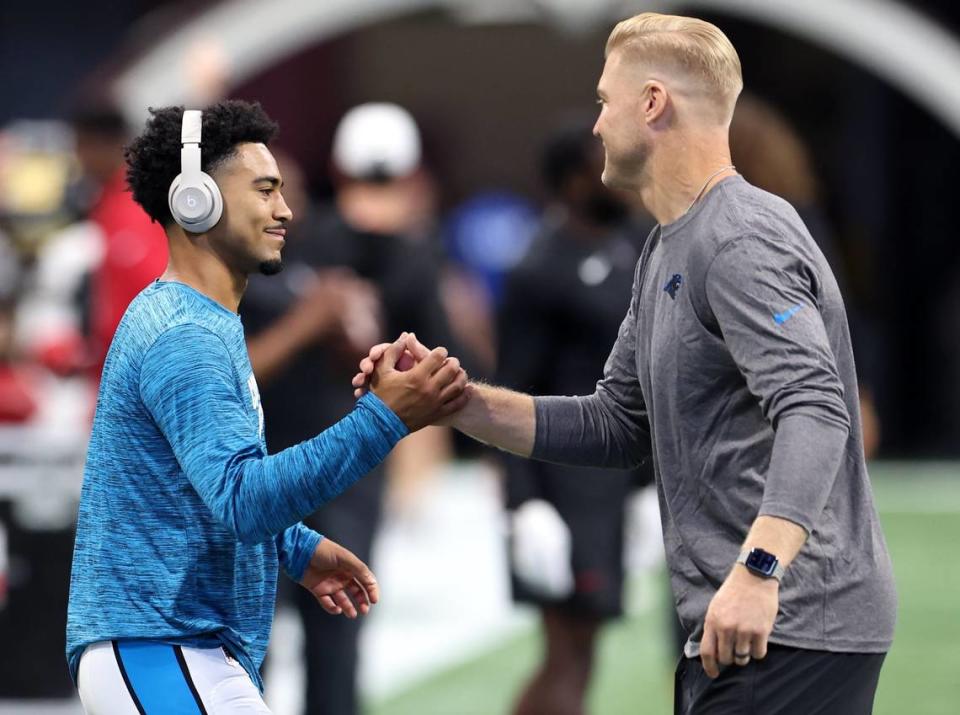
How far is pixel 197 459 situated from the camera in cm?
316

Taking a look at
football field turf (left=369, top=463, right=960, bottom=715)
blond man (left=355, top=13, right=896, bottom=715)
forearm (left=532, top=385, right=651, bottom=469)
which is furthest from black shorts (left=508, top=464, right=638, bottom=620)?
blond man (left=355, top=13, right=896, bottom=715)

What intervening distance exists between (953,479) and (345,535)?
12141 millimetres

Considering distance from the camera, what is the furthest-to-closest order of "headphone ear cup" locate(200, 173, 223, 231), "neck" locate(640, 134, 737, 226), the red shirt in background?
the red shirt in background < "neck" locate(640, 134, 737, 226) < "headphone ear cup" locate(200, 173, 223, 231)

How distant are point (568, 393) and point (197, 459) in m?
2.83

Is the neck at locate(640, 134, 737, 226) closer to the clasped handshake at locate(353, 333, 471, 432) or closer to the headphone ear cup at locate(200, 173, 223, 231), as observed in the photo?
the clasped handshake at locate(353, 333, 471, 432)

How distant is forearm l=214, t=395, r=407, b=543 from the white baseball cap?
11.8 ft

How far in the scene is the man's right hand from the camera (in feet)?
10.9

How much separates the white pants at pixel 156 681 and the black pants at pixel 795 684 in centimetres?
90

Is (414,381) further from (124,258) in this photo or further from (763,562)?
(124,258)

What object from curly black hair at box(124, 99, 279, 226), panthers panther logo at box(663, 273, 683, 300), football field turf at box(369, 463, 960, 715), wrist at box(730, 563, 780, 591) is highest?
curly black hair at box(124, 99, 279, 226)

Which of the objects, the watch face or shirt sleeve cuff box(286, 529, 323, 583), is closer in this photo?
the watch face

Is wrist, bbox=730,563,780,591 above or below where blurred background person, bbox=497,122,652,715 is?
below

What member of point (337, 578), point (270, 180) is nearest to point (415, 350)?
point (270, 180)

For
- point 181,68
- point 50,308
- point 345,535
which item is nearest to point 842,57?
point 181,68
